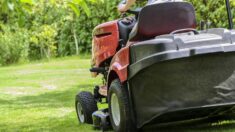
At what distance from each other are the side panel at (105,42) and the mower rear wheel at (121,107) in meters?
0.69

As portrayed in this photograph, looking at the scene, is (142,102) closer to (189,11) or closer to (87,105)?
(189,11)

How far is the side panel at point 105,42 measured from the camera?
5.88 m

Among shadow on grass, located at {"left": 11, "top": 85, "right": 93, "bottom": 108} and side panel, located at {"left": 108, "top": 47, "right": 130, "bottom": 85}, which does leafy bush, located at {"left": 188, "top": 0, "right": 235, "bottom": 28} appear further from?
side panel, located at {"left": 108, "top": 47, "right": 130, "bottom": 85}

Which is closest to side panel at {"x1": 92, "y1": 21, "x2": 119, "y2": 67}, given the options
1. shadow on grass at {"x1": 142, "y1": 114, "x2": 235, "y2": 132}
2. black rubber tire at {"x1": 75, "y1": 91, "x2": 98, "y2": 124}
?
black rubber tire at {"x1": 75, "y1": 91, "x2": 98, "y2": 124}

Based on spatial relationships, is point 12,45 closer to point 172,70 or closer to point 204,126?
point 204,126

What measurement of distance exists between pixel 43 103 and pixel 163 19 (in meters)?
5.65

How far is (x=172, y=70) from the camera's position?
458 centimetres

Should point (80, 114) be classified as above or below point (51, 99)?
above

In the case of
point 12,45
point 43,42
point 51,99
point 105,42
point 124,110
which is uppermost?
point 105,42

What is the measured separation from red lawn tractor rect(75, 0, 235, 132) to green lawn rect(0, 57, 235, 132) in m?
0.73

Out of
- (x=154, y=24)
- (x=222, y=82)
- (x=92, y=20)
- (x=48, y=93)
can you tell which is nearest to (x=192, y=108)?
(x=222, y=82)

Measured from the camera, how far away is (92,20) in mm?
27656

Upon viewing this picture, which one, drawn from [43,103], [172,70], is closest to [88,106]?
[172,70]

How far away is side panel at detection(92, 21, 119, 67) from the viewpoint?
19.3 ft
